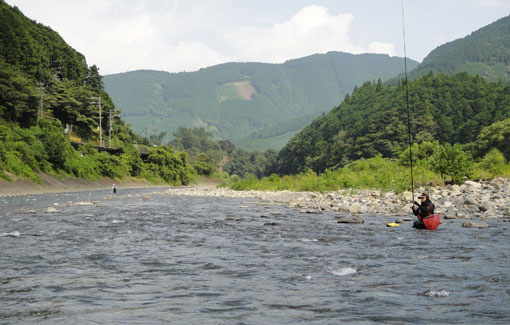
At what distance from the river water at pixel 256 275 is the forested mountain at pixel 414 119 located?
82231 mm

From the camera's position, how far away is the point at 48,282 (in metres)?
9.18

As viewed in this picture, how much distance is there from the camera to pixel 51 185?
56094 millimetres

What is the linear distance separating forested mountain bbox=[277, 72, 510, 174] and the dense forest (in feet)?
127

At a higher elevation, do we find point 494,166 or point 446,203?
point 494,166

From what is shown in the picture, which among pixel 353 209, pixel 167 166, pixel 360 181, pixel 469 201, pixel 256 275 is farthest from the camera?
pixel 167 166

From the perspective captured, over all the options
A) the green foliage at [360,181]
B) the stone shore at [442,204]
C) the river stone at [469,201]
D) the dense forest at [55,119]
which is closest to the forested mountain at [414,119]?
the dense forest at [55,119]

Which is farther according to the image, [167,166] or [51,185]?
[167,166]

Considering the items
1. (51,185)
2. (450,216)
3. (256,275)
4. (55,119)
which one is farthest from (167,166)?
(256,275)

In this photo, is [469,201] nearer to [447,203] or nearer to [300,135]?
[447,203]

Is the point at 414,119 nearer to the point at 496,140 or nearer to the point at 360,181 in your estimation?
the point at 496,140

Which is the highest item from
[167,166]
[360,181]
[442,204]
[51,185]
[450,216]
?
[167,166]

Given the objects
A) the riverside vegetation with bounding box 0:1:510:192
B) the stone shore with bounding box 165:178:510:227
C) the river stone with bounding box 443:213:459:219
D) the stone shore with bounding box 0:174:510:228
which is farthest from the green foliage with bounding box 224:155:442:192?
the river stone with bounding box 443:213:459:219

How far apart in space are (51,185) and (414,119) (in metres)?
80.1

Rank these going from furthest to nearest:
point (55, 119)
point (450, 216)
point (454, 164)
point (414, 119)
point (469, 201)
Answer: point (414, 119), point (55, 119), point (454, 164), point (469, 201), point (450, 216)
